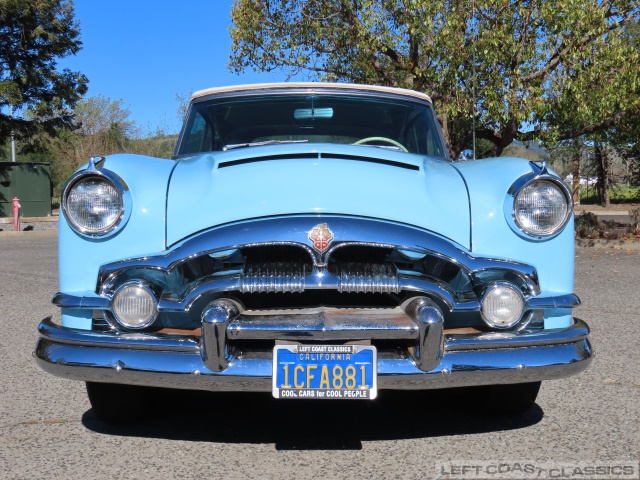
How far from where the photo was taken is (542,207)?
3.10m

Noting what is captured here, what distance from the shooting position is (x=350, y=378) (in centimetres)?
266

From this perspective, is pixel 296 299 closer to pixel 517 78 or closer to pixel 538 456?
pixel 538 456

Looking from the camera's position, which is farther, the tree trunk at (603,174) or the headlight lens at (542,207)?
the tree trunk at (603,174)

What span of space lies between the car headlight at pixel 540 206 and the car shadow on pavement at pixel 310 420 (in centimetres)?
91

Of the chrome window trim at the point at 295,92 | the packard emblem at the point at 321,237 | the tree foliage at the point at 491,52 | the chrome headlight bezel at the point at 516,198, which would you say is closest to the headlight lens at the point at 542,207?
the chrome headlight bezel at the point at 516,198

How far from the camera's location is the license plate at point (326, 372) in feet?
8.70

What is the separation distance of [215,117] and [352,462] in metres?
2.22

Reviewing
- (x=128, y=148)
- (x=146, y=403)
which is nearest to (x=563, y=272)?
(x=146, y=403)

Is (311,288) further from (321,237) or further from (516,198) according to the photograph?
(516,198)

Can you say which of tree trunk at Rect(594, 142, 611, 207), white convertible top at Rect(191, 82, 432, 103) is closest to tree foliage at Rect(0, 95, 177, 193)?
tree trunk at Rect(594, 142, 611, 207)

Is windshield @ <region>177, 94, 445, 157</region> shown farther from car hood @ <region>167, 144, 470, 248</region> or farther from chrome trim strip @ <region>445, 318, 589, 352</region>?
chrome trim strip @ <region>445, 318, 589, 352</region>

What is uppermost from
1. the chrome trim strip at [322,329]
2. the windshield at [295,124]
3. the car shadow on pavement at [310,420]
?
the windshield at [295,124]

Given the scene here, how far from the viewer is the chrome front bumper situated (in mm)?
2701

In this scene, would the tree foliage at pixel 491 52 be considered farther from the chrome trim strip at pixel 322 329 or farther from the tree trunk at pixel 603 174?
the tree trunk at pixel 603 174
